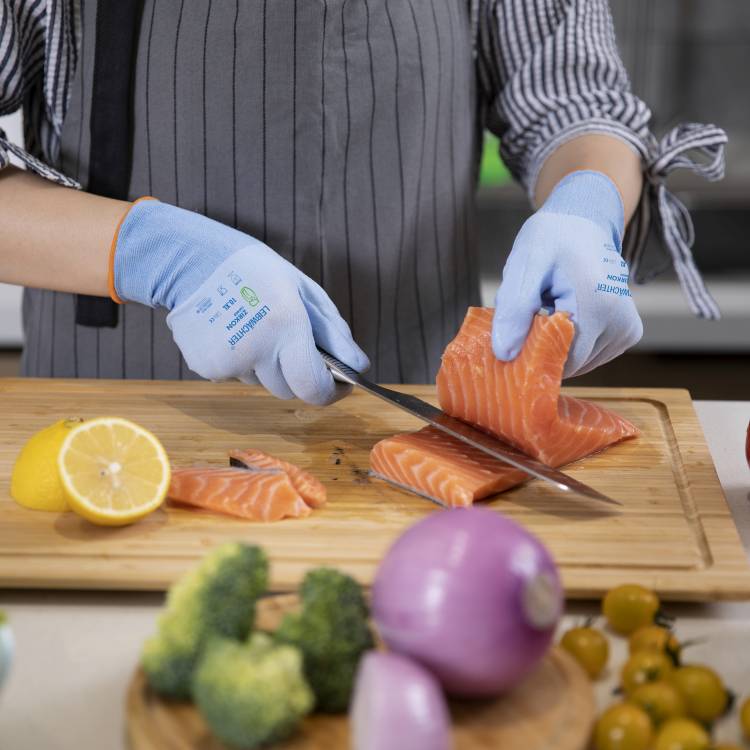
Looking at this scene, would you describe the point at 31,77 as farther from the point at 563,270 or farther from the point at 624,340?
the point at 624,340

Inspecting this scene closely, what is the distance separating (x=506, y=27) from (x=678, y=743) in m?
1.42

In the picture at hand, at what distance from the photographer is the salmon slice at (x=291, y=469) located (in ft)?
4.55

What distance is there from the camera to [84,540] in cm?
129

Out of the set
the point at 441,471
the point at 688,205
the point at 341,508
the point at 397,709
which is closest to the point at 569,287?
the point at 441,471

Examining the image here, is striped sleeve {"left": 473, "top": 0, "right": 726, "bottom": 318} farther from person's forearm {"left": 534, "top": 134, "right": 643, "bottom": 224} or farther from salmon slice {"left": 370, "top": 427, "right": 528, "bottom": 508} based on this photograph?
salmon slice {"left": 370, "top": 427, "right": 528, "bottom": 508}

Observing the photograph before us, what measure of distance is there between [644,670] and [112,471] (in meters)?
0.67

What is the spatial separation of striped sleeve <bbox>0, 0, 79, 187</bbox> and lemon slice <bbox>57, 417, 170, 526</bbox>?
1.65 ft

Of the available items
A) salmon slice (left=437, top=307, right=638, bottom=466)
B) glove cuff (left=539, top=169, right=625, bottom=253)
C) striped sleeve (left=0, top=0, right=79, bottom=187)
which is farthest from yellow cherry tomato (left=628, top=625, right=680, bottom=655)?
striped sleeve (left=0, top=0, right=79, bottom=187)

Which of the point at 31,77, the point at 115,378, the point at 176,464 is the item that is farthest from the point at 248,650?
the point at 31,77

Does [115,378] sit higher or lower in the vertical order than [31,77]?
lower

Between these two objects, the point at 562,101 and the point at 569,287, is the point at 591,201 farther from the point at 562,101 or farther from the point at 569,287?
the point at 562,101

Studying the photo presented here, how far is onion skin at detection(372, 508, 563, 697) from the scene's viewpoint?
86 cm

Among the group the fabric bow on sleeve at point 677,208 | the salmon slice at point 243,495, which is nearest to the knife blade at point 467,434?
the salmon slice at point 243,495

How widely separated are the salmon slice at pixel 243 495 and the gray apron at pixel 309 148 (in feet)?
1.47
